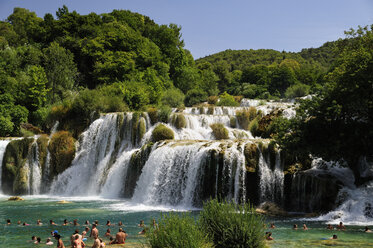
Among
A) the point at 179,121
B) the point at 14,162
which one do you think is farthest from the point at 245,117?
the point at 14,162

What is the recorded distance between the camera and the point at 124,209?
898 inches

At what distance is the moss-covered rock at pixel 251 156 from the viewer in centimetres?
2228

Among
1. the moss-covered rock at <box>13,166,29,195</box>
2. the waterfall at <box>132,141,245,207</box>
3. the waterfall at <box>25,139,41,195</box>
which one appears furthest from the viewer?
the waterfall at <box>25,139,41,195</box>

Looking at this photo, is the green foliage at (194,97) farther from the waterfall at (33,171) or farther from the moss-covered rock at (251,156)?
the moss-covered rock at (251,156)

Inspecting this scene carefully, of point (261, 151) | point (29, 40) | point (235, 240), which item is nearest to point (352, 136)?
point (261, 151)

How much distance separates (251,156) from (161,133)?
11254 millimetres

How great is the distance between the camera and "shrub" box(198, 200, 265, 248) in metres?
9.53

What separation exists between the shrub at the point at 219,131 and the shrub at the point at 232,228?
74.2 feet

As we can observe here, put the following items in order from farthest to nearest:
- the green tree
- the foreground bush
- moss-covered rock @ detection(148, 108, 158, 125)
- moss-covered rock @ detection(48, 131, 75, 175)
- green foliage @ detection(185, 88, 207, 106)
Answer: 1. green foliage @ detection(185, 88, 207, 106)
2. the green tree
3. moss-covered rock @ detection(148, 108, 158, 125)
4. moss-covered rock @ detection(48, 131, 75, 175)
5. the foreground bush

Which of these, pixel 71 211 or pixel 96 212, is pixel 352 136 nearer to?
pixel 96 212

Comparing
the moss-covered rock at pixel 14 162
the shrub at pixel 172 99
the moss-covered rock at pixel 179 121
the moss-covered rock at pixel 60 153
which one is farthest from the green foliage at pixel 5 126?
the shrub at pixel 172 99

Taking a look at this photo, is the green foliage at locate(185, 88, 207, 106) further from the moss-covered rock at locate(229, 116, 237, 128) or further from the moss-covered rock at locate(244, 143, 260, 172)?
the moss-covered rock at locate(244, 143, 260, 172)

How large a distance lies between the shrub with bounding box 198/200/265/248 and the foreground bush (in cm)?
67

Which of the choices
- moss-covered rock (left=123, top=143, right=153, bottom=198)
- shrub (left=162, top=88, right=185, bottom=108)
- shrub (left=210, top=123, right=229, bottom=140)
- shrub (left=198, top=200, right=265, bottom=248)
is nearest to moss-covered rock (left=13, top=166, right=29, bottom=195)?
moss-covered rock (left=123, top=143, right=153, bottom=198)
